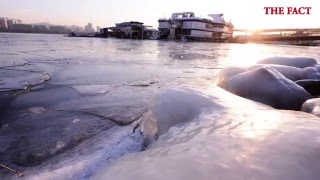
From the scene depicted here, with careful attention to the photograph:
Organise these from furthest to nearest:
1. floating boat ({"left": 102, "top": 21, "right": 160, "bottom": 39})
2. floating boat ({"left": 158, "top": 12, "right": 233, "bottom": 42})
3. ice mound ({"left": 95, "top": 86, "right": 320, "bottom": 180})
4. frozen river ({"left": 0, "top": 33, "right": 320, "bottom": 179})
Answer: floating boat ({"left": 102, "top": 21, "right": 160, "bottom": 39}) < floating boat ({"left": 158, "top": 12, "right": 233, "bottom": 42}) < frozen river ({"left": 0, "top": 33, "right": 320, "bottom": 179}) < ice mound ({"left": 95, "top": 86, "right": 320, "bottom": 180})

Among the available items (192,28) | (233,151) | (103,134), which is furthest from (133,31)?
(233,151)

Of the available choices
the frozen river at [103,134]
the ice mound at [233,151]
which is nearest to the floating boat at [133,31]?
the frozen river at [103,134]

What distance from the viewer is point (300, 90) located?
2926mm

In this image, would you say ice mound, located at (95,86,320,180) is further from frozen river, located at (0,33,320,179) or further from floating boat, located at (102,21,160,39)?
floating boat, located at (102,21,160,39)

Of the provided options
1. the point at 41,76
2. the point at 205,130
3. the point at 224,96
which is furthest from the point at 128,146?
the point at 41,76

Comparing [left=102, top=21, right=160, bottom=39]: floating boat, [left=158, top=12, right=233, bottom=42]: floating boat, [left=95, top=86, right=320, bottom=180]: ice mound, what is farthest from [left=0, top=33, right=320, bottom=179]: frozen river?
[left=102, top=21, right=160, bottom=39]: floating boat

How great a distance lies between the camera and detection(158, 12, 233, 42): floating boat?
45.1 meters

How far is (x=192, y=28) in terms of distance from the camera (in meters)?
45.3

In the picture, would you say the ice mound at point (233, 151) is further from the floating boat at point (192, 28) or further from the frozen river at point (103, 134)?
the floating boat at point (192, 28)

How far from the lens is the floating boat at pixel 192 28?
1777 inches

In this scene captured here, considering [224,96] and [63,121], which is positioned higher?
[224,96]

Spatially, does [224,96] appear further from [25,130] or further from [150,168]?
[25,130]

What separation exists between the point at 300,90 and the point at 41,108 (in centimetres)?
287

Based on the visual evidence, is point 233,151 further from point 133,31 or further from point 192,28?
point 133,31
